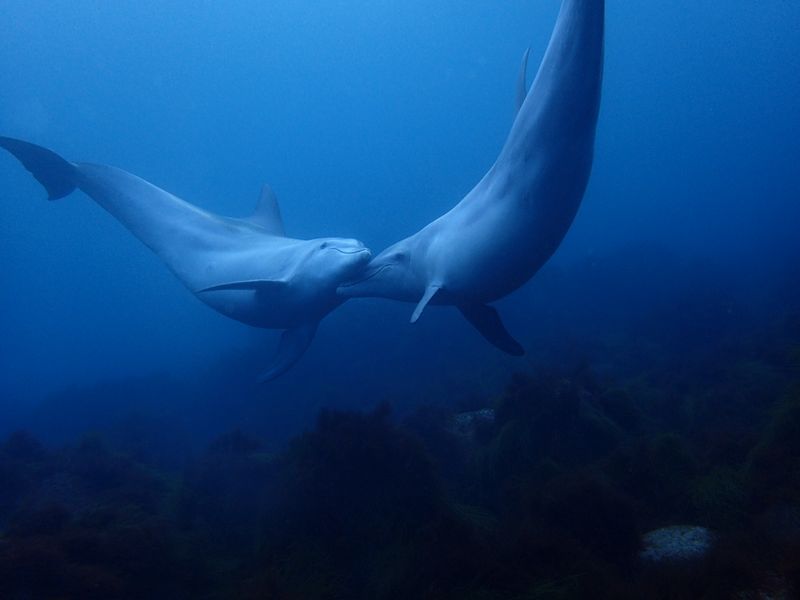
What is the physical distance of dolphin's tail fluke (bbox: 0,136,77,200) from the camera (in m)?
8.44

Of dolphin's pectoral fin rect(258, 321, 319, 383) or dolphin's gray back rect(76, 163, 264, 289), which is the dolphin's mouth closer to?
dolphin's pectoral fin rect(258, 321, 319, 383)

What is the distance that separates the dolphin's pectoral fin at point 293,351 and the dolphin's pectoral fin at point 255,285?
41.1 inches

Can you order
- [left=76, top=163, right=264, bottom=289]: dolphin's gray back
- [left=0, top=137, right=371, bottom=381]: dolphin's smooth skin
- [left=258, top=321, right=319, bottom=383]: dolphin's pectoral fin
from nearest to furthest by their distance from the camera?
1. [left=0, top=137, right=371, bottom=381]: dolphin's smooth skin
2. [left=258, top=321, right=319, bottom=383]: dolphin's pectoral fin
3. [left=76, top=163, right=264, bottom=289]: dolphin's gray back

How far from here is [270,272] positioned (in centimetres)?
746

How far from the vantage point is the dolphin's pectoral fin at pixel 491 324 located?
634 cm

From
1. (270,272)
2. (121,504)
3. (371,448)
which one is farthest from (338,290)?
(121,504)

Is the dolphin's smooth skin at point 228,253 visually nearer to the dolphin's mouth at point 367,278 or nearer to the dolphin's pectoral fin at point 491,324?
the dolphin's mouth at point 367,278

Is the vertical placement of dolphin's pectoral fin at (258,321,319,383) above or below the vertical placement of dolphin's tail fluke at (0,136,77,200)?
below

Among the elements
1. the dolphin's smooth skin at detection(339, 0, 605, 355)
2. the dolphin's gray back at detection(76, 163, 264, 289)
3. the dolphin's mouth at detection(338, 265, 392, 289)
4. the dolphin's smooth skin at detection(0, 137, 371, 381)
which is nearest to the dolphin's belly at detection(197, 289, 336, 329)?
the dolphin's smooth skin at detection(0, 137, 371, 381)

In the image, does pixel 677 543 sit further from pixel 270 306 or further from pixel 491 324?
pixel 270 306

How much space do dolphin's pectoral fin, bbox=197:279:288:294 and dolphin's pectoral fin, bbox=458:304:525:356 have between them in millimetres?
2609

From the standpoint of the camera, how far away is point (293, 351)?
8.03 metres

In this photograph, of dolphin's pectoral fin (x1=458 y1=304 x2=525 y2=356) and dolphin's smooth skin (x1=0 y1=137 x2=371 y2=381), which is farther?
dolphin's smooth skin (x1=0 y1=137 x2=371 y2=381)

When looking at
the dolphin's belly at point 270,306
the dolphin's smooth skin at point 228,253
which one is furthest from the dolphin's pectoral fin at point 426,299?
the dolphin's belly at point 270,306
